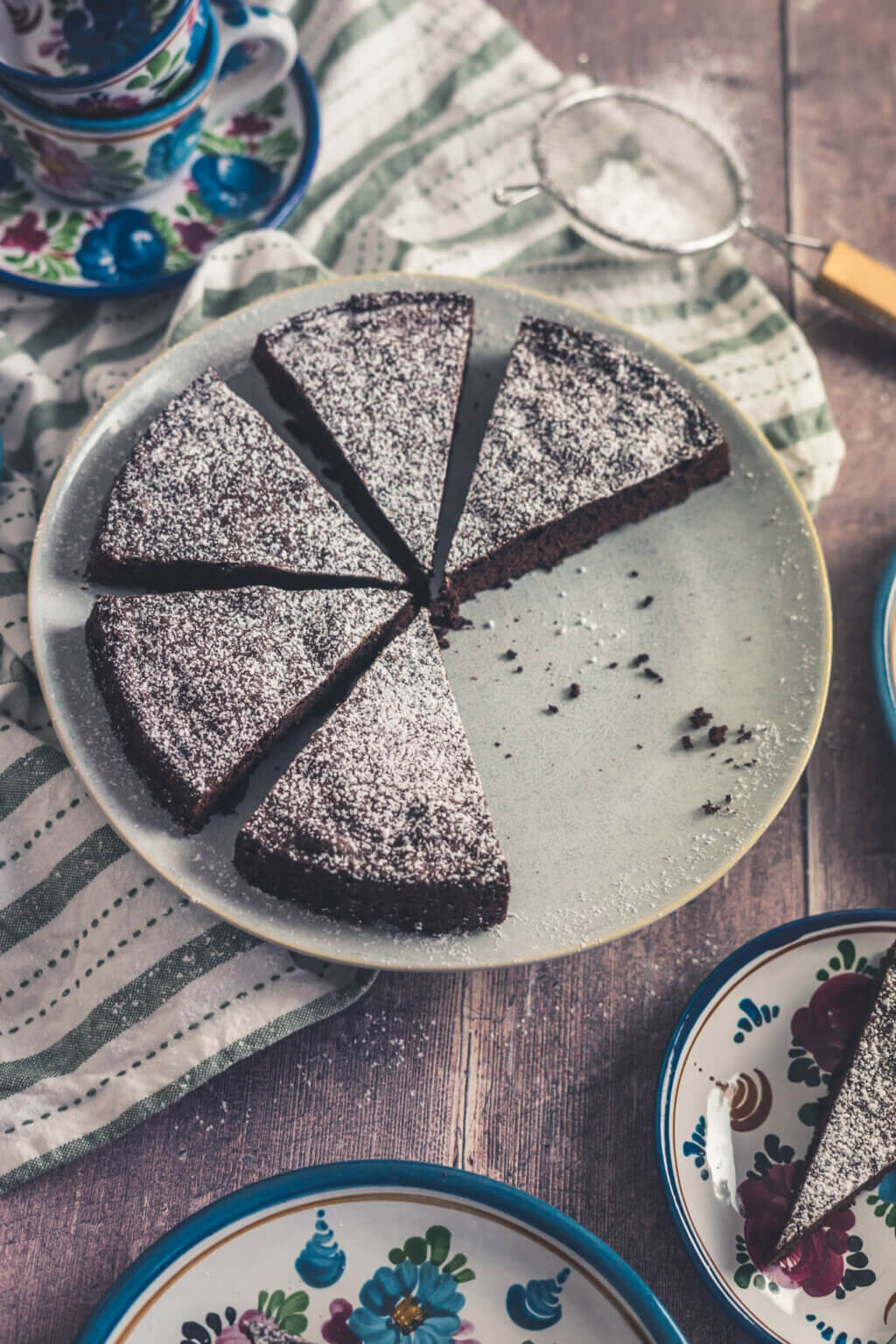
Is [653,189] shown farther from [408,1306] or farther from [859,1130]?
[408,1306]

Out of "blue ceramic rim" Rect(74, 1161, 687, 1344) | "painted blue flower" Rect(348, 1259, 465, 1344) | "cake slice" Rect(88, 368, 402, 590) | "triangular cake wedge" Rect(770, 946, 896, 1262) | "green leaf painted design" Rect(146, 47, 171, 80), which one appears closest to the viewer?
"blue ceramic rim" Rect(74, 1161, 687, 1344)

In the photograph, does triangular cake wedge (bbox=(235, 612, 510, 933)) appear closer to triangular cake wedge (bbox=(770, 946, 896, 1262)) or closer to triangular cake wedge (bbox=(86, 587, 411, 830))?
triangular cake wedge (bbox=(86, 587, 411, 830))

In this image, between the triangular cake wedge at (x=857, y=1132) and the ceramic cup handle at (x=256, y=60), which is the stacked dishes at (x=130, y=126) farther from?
the triangular cake wedge at (x=857, y=1132)

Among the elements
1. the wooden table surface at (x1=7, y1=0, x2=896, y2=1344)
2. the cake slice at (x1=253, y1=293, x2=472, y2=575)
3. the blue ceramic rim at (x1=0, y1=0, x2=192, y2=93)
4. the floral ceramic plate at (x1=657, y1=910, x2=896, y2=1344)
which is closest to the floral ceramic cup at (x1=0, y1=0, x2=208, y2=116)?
the blue ceramic rim at (x1=0, y1=0, x2=192, y2=93)

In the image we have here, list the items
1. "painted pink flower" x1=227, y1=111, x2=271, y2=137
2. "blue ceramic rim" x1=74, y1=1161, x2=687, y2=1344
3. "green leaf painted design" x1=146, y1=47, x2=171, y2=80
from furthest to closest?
"painted pink flower" x1=227, y1=111, x2=271, y2=137, "green leaf painted design" x1=146, y1=47, x2=171, y2=80, "blue ceramic rim" x1=74, y1=1161, x2=687, y2=1344

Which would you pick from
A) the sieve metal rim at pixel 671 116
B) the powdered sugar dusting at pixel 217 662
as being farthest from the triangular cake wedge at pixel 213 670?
the sieve metal rim at pixel 671 116

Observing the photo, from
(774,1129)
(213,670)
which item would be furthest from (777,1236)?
(213,670)
